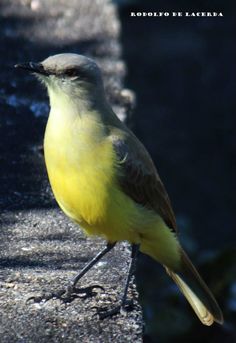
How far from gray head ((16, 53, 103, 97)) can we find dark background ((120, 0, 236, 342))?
3474 mm

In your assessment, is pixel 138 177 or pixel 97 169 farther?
pixel 138 177

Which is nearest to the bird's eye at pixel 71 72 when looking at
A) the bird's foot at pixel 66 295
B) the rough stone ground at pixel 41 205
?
the rough stone ground at pixel 41 205

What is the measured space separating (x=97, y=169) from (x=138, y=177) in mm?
313

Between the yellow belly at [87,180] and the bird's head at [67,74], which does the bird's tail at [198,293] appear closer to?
the yellow belly at [87,180]

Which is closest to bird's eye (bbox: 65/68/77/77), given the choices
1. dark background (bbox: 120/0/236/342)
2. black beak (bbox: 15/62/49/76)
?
black beak (bbox: 15/62/49/76)

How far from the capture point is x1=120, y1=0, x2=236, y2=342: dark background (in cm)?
998

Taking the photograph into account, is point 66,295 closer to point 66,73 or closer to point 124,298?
point 124,298

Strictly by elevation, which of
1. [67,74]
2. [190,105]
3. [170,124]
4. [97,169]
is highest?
[67,74]

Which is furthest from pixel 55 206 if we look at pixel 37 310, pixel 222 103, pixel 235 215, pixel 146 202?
pixel 222 103

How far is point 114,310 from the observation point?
4469 millimetres

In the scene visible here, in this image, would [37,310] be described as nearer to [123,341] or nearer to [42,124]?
[123,341]

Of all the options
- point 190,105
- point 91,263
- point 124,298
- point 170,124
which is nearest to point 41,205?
point 91,263

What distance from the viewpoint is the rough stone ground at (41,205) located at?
4316mm

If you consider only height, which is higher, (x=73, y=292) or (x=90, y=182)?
(x=90, y=182)
